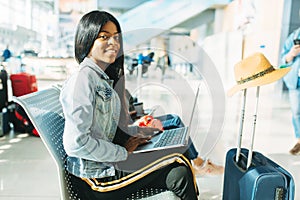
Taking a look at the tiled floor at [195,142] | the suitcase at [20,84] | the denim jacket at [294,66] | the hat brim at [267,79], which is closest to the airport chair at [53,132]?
the hat brim at [267,79]

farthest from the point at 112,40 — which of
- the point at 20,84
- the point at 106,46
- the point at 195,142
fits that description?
the point at 20,84

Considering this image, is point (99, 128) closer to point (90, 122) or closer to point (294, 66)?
point (90, 122)

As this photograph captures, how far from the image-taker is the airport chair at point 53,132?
0.98 m

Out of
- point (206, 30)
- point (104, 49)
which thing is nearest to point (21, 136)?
point (104, 49)

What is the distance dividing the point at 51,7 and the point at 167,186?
11.8 m

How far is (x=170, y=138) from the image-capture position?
4.45ft

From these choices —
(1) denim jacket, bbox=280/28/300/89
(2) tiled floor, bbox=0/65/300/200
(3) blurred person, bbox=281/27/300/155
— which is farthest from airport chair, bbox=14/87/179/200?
(1) denim jacket, bbox=280/28/300/89

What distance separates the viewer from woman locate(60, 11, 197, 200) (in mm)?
912

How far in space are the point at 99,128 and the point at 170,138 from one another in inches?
18.1

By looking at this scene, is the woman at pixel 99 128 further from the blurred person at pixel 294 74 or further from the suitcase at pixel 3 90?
the suitcase at pixel 3 90

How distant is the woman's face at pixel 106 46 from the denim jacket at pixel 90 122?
1.6 inches

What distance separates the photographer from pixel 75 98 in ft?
2.94

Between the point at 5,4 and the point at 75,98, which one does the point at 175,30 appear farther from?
the point at 75,98

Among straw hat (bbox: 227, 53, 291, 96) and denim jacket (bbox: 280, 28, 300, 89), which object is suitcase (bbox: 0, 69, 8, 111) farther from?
denim jacket (bbox: 280, 28, 300, 89)
